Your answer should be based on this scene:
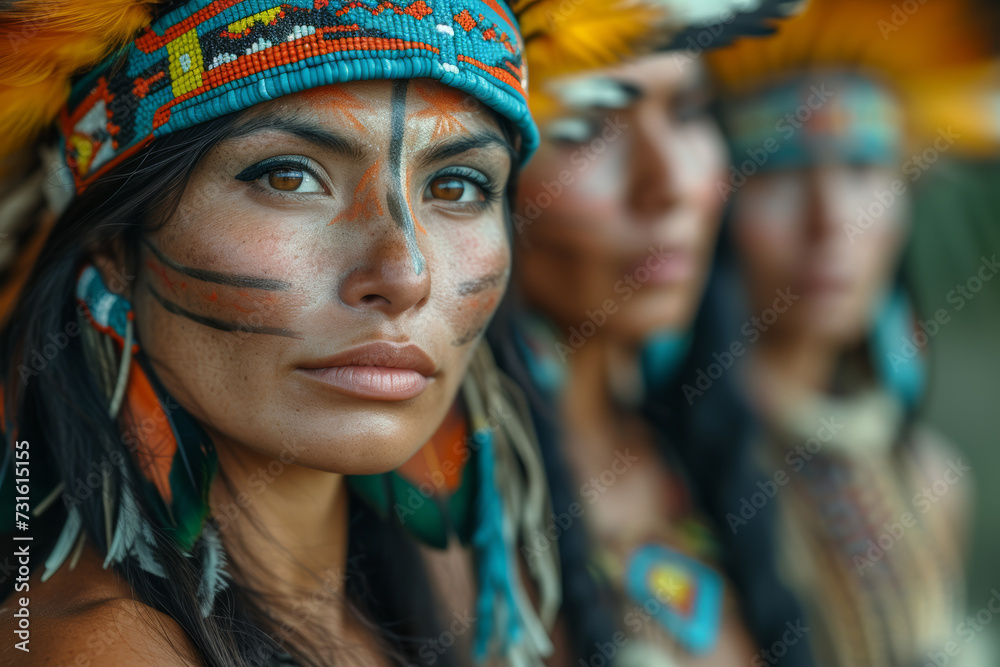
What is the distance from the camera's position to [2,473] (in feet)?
4.40

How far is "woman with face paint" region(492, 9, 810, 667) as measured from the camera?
2.00m

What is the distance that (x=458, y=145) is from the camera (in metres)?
1.23

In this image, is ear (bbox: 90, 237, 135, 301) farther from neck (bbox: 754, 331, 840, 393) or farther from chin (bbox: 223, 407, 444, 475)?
neck (bbox: 754, 331, 840, 393)

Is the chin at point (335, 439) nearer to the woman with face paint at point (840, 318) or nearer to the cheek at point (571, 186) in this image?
the cheek at point (571, 186)

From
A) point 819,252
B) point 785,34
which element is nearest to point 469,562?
point 819,252

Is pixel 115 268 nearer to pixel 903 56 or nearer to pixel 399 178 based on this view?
pixel 399 178

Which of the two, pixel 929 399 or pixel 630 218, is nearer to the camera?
pixel 630 218

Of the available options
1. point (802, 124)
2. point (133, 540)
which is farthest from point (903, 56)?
point (133, 540)

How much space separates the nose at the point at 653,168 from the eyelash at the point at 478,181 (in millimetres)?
761

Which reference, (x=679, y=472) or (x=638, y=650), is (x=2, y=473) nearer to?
(x=638, y=650)

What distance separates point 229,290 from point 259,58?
32 cm

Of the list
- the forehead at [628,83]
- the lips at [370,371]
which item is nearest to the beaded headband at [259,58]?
the lips at [370,371]

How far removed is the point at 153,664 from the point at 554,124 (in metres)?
1.41

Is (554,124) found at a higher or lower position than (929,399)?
higher
